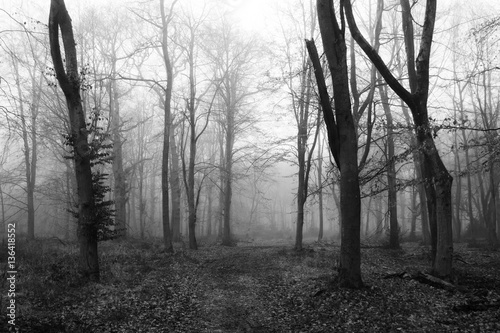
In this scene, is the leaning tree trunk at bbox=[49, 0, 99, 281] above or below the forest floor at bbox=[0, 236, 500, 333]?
above

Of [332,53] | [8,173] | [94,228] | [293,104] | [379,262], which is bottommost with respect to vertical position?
[379,262]

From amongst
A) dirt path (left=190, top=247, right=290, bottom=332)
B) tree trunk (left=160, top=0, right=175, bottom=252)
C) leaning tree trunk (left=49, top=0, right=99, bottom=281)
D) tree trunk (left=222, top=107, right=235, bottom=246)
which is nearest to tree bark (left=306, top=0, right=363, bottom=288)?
dirt path (left=190, top=247, right=290, bottom=332)

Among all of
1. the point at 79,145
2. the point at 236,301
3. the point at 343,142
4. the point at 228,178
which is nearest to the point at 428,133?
the point at 343,142

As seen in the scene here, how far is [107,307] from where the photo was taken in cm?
644

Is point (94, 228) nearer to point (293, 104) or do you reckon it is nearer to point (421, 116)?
point (421, 116)

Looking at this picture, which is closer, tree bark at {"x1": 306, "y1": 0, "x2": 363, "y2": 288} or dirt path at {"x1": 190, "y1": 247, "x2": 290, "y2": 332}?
dirt path at {"x1": 190, "y1": 247, "x2": 290, "y2": 332}

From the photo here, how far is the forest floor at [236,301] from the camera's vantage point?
5.64 meters

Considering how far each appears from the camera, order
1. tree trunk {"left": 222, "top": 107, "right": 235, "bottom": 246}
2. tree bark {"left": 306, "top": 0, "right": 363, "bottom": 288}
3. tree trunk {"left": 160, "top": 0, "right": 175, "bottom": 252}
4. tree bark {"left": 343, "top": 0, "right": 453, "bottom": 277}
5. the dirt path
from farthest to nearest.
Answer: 1. tree trunk {"left": 222, "top": 107, "right": 235, "bottom": 246}
2. tree trunk {"left": 160, "top": 0, "right": 175, "bottom": 252}
3. tree bark {"left": 343, "top": 0, "right": 453, "bottom": 277}
4. tree bark {"left": 306, "top": 0, "right": 363, "bottom": 288}
5. the dirt path

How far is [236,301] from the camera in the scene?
7.68 m

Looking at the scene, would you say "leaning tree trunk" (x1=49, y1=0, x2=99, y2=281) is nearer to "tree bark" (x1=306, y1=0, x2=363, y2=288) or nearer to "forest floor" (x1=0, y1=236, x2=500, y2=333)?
"forest floor" (x1=0, y1=236, x2=500, y2=333)

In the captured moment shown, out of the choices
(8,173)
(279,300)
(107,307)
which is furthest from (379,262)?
(8,173)

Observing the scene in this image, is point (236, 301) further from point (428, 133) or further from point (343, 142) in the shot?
point (428, 133)

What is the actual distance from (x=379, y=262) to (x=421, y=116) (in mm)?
6254

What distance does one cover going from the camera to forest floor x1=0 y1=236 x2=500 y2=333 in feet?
18.5
